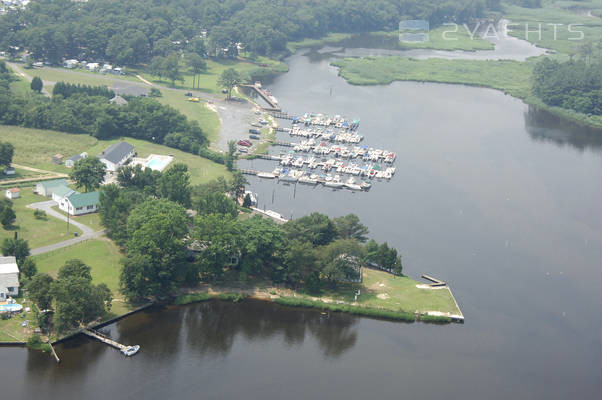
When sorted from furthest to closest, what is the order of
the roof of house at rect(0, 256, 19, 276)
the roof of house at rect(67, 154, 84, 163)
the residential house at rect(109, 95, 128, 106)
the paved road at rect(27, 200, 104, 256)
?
1. the residential house at rect(109, 95, 128, 106)
2. the roof of house at rect(67, 154, 84, 163)
3. the paved road at rect(27, 200, 104, 256)
4. the roof of house at rect(0, 256, 19, 276)

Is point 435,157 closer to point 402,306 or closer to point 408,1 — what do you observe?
point 402,306

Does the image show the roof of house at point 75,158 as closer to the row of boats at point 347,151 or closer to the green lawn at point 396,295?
the row of boats at point 347,151

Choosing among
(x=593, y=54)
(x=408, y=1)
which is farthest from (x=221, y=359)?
(x=408, y=1)

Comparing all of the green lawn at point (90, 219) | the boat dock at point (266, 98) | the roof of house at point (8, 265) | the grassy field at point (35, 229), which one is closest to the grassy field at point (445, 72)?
the boat dock at point (266, 98)

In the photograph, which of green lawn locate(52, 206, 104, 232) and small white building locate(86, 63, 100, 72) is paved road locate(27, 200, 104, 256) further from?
small white building locate(86, 63, 100, 72)

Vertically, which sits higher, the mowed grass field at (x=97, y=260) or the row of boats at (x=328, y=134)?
the row of boats at (x=328, y=134)

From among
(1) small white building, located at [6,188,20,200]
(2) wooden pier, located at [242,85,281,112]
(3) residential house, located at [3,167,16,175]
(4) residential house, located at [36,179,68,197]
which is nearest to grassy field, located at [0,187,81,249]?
(1) small white building, located at [6,188,20,200]
